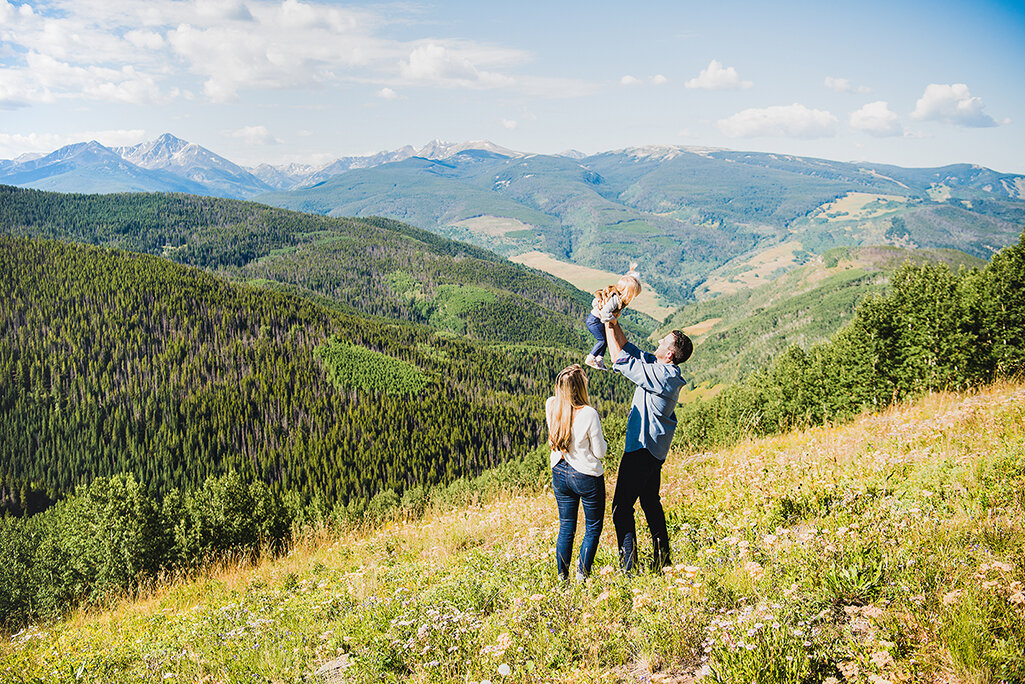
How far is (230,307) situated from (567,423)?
654 feet

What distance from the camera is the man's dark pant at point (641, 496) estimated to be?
648 centimetres

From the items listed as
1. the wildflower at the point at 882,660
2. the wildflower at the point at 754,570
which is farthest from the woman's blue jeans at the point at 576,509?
the wildflower at the point at 882,660

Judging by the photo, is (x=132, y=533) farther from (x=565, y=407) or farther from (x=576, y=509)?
(x=565, y=407)

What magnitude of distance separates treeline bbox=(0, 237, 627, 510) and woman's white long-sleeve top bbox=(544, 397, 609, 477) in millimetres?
103873

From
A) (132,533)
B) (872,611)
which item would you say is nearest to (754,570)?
(872,611)

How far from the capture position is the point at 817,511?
7297 millimetres

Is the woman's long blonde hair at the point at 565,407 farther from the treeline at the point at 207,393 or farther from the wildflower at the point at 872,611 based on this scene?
the treeline at the point at 207,393

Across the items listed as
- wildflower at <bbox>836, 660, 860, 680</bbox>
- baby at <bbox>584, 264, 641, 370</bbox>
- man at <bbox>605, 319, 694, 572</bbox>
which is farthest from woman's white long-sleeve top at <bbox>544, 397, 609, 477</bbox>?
wildflower at <bbox>836, 660, 860, 680</bbox>

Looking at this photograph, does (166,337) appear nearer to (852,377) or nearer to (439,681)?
(852,377)

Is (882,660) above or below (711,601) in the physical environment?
above

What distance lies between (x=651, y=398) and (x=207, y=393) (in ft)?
544

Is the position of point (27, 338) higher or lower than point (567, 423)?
lower

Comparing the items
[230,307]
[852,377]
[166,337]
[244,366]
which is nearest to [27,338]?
[166,337]

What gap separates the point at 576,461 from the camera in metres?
6.58
